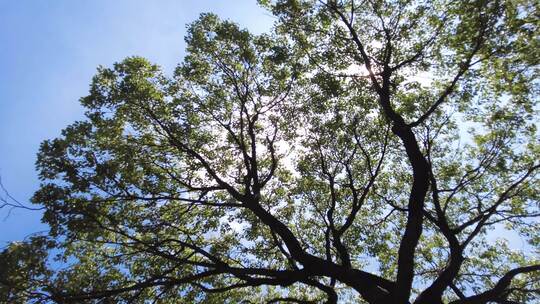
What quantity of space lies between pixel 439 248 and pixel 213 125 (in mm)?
11037

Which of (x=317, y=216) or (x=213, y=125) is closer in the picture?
(x=213, y=125)

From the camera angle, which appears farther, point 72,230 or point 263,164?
point 263,164

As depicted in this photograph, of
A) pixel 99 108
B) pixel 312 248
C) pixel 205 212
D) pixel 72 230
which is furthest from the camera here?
pixel 312 248

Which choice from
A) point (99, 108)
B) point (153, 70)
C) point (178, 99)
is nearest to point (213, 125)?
point (178, 99)

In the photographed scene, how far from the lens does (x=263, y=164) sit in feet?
52.5

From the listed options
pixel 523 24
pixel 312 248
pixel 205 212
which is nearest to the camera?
pixel 523 24

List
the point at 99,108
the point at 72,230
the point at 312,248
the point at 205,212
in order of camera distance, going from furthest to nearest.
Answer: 1. the point at 312,248
2. the point at 205,212
3. the point at 99,108
4. the point at 72,230

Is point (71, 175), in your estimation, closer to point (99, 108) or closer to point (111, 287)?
point (99, 108)

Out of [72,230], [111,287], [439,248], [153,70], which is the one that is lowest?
[439,248]

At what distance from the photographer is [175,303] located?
13953 millimetres

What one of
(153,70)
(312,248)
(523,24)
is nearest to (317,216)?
(312,248)

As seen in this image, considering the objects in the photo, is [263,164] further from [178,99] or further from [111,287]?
[111,287]

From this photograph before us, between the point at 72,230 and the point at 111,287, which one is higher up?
the point at 72,230

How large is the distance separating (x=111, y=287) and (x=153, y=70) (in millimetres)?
7346
